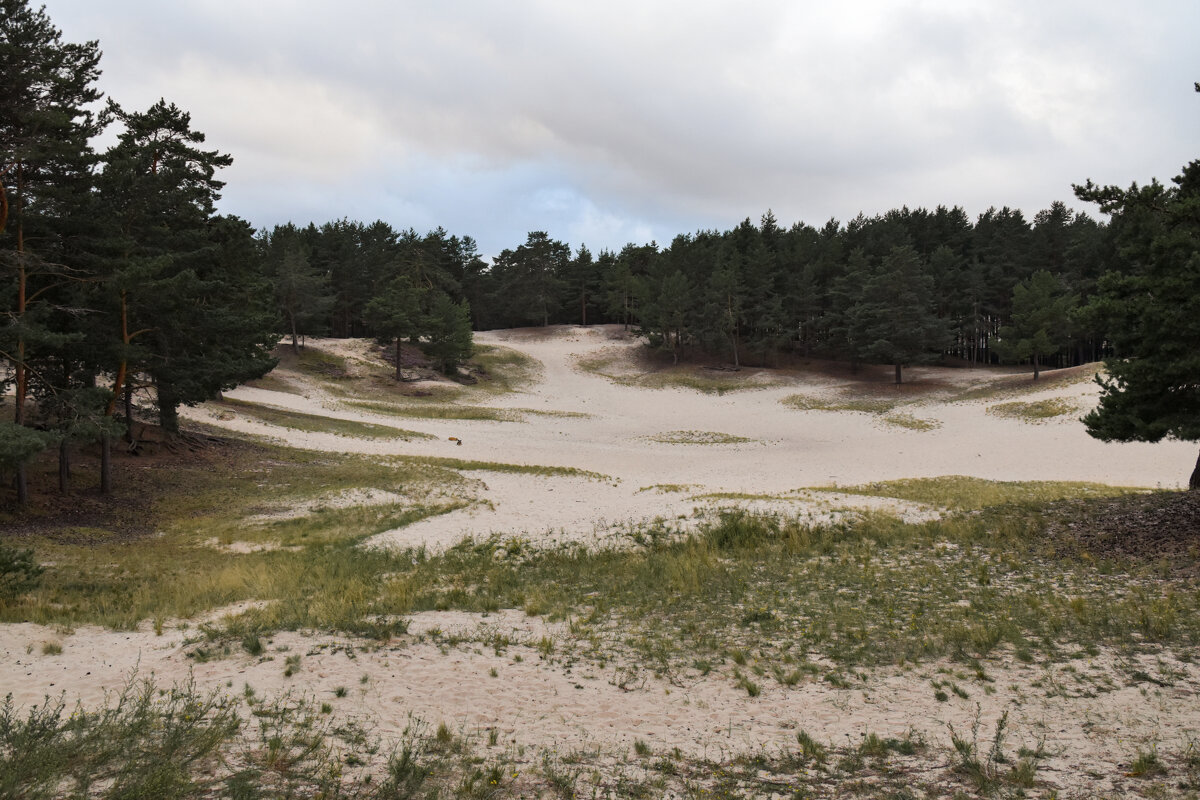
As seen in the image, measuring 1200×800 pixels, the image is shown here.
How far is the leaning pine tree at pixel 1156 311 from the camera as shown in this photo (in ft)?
40.8

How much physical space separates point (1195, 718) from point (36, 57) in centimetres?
2645

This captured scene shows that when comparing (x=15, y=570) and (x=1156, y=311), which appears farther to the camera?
(x=1156, y=311)

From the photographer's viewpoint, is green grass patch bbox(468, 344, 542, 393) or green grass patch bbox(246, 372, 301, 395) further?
green grass patch bbox(468, 344, 542, 393)

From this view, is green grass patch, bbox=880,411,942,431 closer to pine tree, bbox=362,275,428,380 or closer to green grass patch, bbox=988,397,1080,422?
green grass patch, bbox=988,397,1080,422

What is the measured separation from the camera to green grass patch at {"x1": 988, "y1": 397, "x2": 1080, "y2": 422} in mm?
41250

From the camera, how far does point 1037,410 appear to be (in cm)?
4266

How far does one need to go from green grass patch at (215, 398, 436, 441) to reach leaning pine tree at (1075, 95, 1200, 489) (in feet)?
111

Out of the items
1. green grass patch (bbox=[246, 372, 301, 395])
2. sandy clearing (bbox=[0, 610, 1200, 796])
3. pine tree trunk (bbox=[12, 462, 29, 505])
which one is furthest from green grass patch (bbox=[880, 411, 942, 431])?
green grass patch (bbox=[246, 372, 301, 395])

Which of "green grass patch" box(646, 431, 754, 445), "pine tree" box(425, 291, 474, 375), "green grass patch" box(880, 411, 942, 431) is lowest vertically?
"green grass patch" box(646, 431, 754, 445)

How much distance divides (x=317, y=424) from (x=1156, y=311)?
39.8m

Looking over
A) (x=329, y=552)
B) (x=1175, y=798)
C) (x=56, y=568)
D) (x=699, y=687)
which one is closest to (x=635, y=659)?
(x=699, y=687)

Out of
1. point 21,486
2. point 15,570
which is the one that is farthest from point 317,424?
point 15,570

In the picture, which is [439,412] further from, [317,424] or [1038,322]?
[1038,322]

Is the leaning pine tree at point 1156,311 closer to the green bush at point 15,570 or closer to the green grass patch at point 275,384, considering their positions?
the green bush at point 15,570
